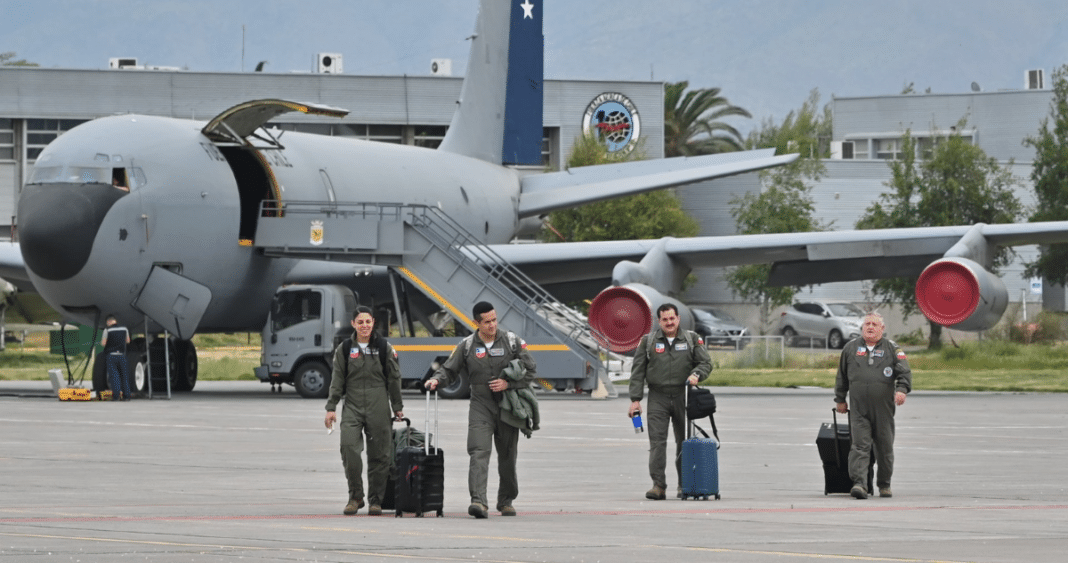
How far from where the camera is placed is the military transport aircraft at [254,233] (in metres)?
24.5

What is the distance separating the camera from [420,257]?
27547 mm

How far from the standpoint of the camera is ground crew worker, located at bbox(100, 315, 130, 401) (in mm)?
24639

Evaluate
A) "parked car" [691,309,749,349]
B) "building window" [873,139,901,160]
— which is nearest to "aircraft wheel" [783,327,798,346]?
"parked car" [691,309,749,349]

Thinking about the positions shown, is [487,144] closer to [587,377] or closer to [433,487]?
[587,377]

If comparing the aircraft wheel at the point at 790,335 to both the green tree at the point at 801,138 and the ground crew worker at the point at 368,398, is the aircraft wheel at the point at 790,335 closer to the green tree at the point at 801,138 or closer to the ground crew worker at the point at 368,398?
the green tree at the point at 801,138

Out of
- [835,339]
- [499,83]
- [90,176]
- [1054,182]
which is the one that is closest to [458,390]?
[90,176]

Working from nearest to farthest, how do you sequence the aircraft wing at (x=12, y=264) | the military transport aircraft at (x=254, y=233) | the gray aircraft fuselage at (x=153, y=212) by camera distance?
the gray aircraft fuselage at (x=153, y=212) < the military transport aircraft at (x=254, y=233) < the aircraft wing at (x=12, y=264)

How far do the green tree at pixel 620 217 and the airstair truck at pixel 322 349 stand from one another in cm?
3068

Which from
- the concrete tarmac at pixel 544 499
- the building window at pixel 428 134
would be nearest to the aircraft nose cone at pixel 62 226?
the concrete tarmac at pixel 544 499

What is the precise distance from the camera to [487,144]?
3594 centimetres

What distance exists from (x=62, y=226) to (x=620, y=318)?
9.07m

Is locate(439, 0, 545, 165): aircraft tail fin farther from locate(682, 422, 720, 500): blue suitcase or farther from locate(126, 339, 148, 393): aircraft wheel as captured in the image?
locate(682, 422, 720, 500): blue suitcase

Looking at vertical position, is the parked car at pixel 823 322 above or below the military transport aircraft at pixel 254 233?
below

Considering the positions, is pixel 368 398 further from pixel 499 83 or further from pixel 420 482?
pixel 499 83
